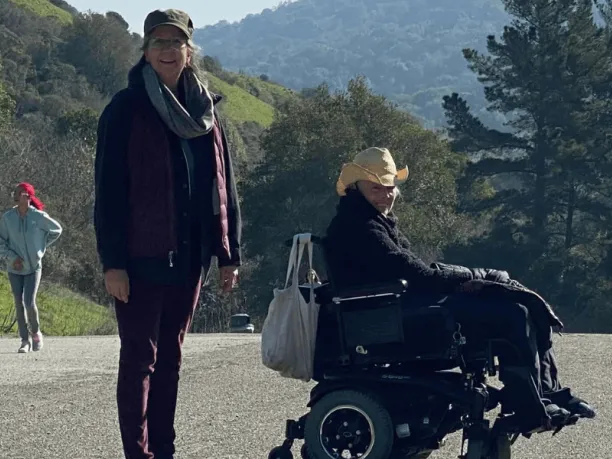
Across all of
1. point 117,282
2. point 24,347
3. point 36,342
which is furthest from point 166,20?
point 36,342

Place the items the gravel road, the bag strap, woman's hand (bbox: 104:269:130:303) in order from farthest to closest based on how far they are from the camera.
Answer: the gravel road
the bag strap
woman's hand (bbox: 104:269:130:303)

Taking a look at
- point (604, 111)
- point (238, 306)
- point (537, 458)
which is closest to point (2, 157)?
point (238, 306)

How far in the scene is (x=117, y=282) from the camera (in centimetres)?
505

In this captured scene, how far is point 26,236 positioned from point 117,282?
7.54 m

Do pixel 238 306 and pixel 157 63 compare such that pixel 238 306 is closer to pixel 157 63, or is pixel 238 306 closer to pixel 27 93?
pixel 157 63

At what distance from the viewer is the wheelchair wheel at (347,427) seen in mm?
5504

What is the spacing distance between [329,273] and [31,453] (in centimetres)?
215

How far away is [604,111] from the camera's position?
42.6 meters

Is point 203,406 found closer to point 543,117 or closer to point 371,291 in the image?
point 371,291

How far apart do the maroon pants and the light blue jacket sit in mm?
7260

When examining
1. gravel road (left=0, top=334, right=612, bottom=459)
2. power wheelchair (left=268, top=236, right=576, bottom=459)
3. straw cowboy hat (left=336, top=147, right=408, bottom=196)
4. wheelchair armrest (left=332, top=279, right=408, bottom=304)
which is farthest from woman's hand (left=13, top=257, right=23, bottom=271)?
wheelchair armrest (left=332, top=279, right=408, bottom=304)

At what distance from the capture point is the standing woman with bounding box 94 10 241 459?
5129mm

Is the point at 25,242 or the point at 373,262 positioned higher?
the point at 25,242

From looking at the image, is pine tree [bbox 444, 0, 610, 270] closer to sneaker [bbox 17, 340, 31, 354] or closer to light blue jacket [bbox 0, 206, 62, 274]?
sneaker [bbox 17, 340, 31, 354]
